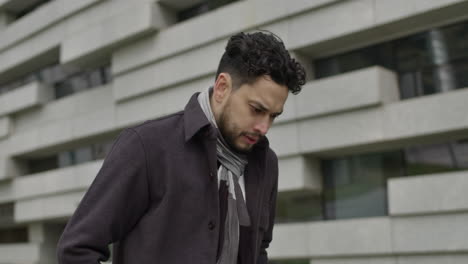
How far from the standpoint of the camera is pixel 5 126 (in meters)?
15.8

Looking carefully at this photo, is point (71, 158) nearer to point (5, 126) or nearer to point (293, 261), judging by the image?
point (5, 126)

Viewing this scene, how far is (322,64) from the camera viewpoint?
390 inches

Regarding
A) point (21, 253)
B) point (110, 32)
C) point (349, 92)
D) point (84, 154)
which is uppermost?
point (110, 32)

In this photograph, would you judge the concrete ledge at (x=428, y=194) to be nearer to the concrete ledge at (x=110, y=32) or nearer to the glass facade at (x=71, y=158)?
the concrete ledge at (x=110, y=32)

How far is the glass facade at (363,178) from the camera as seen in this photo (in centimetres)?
838

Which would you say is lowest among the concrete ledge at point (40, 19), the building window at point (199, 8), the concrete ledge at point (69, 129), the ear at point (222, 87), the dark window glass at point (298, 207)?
the ear at point (222, 87)

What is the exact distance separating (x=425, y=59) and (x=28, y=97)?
10.0 m

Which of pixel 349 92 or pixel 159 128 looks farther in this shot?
pixel 349 92

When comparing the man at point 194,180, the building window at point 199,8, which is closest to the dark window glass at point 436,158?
the building window at point 199,8

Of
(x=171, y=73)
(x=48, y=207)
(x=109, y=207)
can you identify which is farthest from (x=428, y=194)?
(x=48, y=207)

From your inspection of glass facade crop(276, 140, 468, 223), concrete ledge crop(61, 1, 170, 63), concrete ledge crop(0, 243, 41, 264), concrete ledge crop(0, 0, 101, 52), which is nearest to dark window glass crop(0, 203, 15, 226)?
concrete ledge crop(0, 243, 41, 264)

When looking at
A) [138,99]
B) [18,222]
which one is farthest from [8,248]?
[138,99]

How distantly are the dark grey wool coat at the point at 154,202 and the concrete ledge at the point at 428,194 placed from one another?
5809 millimetres

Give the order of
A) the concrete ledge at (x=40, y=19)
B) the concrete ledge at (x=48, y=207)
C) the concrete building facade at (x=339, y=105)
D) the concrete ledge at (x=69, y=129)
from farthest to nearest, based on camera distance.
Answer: the concrete ledge at (x=40, y=19)
the concrete ledge at (x=48, y=207)
the concrete ledge at (x=69, y=129)
the concrete building facade at (x=339, y=105)
